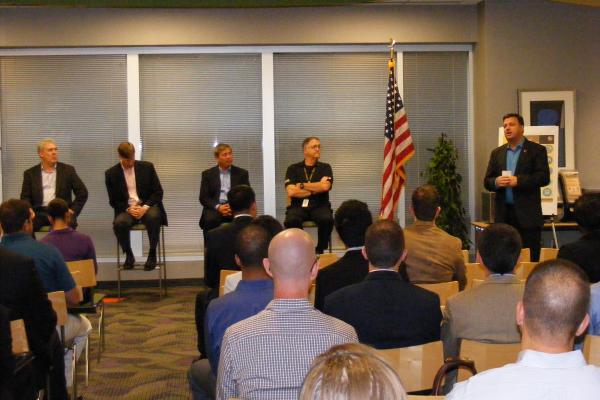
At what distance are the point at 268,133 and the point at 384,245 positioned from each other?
22.6 ft

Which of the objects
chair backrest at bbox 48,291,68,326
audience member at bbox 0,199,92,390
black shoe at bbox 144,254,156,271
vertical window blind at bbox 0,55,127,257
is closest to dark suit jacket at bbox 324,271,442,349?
chair backrest at bbox 48,291,68,326

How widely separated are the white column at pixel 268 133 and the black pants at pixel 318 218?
→ 1173mm

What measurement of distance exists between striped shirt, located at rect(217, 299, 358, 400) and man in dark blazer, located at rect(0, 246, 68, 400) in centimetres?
177

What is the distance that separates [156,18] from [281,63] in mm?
1648

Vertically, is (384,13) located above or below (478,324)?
above

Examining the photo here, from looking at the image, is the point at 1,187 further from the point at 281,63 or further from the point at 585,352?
the point at 585,352

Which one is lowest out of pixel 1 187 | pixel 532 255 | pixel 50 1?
pixel 532 255

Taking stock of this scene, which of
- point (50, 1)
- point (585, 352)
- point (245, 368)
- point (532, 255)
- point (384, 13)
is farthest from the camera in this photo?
point (384, 13)

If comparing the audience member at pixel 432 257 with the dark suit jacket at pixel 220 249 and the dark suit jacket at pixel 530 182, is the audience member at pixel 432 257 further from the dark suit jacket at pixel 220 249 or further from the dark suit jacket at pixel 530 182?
the dark suit jacket at pixel 530 182

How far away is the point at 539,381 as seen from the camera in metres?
2.05

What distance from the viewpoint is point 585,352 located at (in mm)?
3227

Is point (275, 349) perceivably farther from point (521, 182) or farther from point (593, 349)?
point (521, 182)

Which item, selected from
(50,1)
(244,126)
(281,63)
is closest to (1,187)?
(50,1)

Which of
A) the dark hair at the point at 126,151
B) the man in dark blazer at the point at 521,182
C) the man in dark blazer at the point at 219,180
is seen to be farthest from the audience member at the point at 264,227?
the dark hair at the point at 126,151
